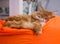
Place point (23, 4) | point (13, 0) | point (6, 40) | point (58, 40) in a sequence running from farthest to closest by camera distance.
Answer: point (23, 4), point (13, 0), point (58, 40), point (6, 40)

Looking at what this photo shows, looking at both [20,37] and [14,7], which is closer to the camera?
[20,37]

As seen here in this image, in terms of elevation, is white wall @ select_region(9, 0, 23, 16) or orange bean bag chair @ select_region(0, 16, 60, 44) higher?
white wall @ select_region(9, 0, 23, 16)

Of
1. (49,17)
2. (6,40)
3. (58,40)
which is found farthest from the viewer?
(49,17)

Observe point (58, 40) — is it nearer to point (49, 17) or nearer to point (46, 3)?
point (49, 17)

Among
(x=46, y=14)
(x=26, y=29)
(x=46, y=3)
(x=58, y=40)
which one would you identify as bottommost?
(x=58, y=40)

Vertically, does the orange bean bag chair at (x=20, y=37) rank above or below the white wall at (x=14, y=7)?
below

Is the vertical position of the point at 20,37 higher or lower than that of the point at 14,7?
lower

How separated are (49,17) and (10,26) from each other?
601mm

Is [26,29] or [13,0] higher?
[13,0]

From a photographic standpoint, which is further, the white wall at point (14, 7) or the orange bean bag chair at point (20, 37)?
the white wall at point (14, 7)

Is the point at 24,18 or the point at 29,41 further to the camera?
the point at 24,18

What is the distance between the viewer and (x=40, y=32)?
1.25 meters

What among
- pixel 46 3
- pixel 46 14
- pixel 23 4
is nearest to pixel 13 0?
pixel 23 4

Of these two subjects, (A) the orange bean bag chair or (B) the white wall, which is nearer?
(A) the orange bean bag chair
